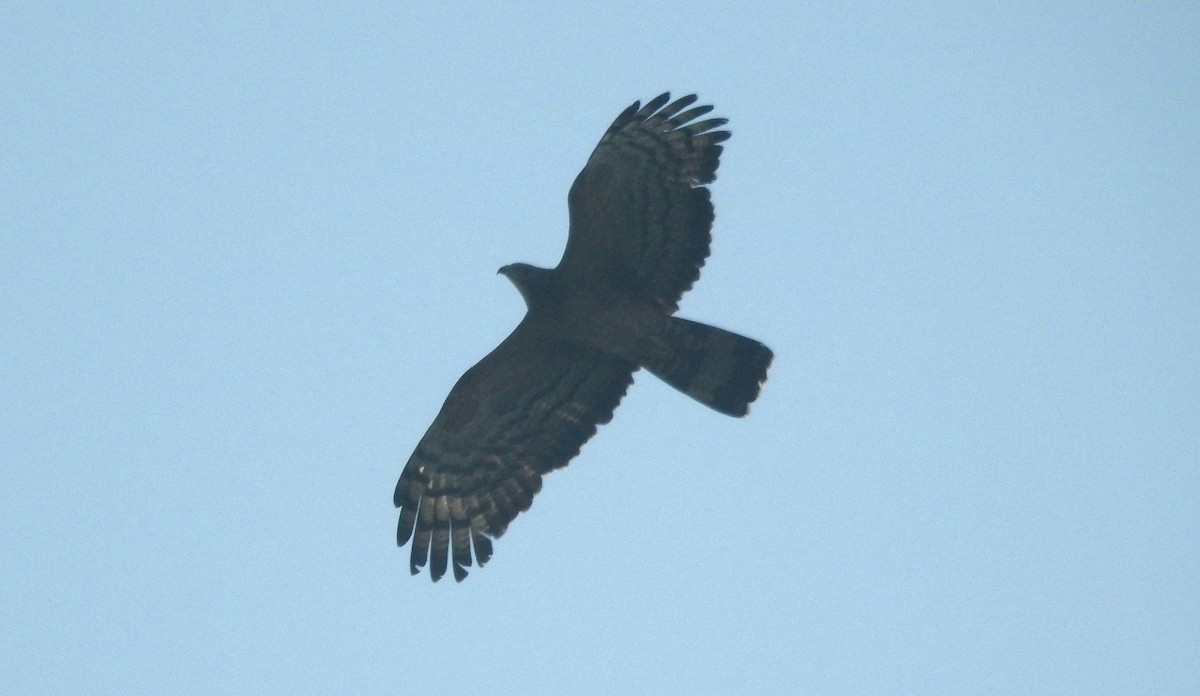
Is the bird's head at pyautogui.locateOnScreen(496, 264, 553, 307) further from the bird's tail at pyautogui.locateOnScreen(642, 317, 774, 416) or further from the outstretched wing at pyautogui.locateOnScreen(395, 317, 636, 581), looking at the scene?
the bird's tail at pyautogui.locateOnScreen(642, 317, 774, 416)

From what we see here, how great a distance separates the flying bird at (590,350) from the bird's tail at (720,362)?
0.03 ft

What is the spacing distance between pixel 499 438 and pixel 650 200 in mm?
2188

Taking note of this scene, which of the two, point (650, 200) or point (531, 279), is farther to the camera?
point (531, 279)

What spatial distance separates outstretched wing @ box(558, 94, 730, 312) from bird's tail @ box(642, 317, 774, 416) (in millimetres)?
253

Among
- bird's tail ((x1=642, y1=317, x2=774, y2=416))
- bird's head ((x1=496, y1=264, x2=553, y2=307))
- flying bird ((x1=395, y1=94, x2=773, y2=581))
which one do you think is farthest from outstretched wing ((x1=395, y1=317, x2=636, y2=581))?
bird's tail ((x1=642, y1=317, x2=774, y2=416))

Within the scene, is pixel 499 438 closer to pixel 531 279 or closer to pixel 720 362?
pixel 531 279

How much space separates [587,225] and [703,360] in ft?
4.17

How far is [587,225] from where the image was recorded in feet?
39.7

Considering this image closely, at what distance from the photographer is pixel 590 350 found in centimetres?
1253

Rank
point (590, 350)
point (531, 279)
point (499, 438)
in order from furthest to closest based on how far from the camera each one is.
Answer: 1. point (499, 438)
2. point (590, 350)
3. point (531, 279)

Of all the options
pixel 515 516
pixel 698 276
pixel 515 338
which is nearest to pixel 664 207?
pixel 698 276

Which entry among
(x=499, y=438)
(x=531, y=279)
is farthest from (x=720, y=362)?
(x=499, y=438)

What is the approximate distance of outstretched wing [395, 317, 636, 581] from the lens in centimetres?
1245

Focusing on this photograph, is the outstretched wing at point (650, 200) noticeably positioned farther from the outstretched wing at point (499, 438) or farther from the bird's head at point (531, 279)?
the outstretched wing at point (499, 438)
